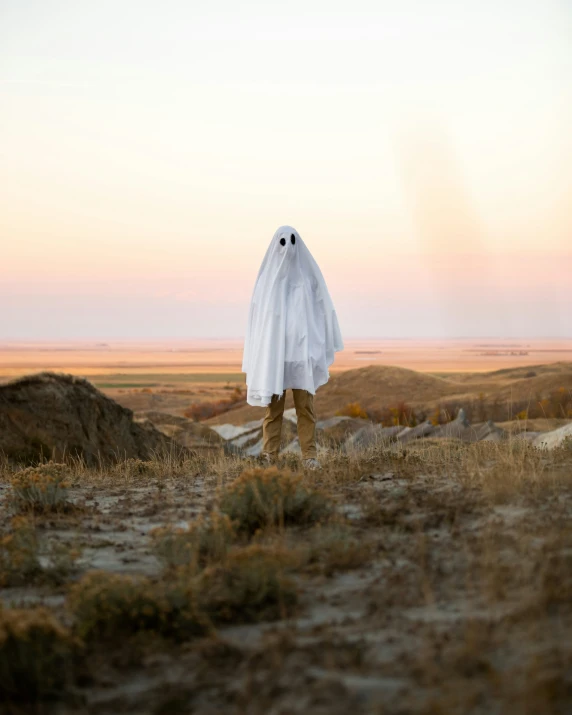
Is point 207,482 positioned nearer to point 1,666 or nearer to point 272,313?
point 272,313

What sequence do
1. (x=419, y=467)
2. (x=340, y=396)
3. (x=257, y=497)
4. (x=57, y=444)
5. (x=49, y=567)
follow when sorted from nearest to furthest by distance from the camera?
(x=49, y=567), (x=257, y=497), (x=419, y=467), (x=57, y=444), (x=340, y=396)

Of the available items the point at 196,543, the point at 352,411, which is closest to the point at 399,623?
the point at 196,543

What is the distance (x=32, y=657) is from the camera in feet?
10.4

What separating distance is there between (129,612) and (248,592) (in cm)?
57

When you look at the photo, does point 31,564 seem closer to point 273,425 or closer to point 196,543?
point 196,543

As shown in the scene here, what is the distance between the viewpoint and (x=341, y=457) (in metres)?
8.20

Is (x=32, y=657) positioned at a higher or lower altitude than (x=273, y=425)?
lower

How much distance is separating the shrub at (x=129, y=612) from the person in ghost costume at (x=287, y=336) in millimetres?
4892

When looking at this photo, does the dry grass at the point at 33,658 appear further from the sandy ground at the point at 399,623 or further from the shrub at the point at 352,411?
the shrub at the point at 352,411

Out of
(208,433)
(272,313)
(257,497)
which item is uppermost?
(272,313)

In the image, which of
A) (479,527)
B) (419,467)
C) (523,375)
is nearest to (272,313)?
(419,467)

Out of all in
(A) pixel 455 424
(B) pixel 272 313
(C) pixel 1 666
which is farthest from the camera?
(A) pixel 455 424

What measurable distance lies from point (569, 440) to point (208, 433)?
12.1 metres

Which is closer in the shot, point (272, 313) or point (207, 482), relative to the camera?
point (207, 482)
